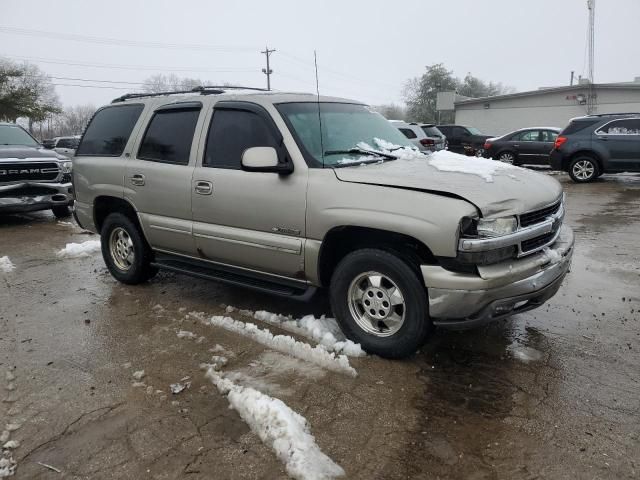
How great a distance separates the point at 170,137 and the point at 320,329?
2284 mm

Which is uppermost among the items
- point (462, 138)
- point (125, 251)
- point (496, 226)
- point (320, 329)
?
point (462, 138)

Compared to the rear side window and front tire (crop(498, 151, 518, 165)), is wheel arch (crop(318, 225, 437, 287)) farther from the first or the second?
front tire (crop(498, 151, 518, 165))

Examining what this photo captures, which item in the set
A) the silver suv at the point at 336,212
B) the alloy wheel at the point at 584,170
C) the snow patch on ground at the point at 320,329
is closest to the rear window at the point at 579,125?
the alloy wheel at the point at 584,170

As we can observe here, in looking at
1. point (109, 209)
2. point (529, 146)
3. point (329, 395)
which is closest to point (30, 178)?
point (109, 209)

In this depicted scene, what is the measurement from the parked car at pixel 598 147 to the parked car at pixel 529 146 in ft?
11.3

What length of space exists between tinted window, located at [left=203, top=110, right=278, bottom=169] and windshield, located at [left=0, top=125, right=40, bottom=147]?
740 cm

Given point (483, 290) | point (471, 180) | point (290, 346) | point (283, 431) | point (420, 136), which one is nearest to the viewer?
point (283, 431)

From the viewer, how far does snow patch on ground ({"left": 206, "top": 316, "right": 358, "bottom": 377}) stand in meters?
3.59

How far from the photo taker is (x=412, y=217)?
331 centimetres

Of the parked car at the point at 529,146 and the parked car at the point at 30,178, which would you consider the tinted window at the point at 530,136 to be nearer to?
the parked car at the point at 529,146

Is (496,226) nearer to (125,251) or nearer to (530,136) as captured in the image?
(125,251)

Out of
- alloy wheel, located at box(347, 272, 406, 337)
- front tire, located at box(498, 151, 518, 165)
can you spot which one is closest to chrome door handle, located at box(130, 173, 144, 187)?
alloy wheel, located at box(347, 272, 406, 337)

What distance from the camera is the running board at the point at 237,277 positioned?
4057 mm

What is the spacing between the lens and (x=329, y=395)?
10.7 ft
